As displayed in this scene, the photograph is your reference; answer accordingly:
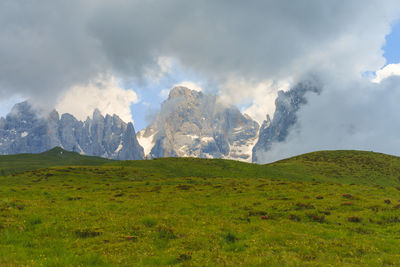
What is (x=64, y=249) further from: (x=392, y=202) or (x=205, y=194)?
(x=392, y=202)

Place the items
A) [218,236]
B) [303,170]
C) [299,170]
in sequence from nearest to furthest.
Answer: [218,236] → [299,170] → [303,170]

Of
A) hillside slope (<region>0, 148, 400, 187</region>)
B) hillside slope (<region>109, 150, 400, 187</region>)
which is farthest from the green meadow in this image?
hillside slope (<region>109, 150, 400, 187</region>)

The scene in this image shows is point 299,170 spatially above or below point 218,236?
above

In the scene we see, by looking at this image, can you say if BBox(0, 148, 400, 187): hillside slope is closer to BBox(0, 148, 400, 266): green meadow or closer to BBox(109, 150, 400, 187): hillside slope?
BBox(109, 150, 400, 187): hillside slope

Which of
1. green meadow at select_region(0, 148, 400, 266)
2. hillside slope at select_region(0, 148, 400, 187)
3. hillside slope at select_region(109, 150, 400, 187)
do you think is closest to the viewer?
green meadow at select_region(0, 148, 400, 266)

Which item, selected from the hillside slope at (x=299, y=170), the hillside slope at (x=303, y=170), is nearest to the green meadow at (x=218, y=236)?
the hillside slope at (x=299, y=170)

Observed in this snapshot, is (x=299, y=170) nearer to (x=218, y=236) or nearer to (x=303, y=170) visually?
(x=303, y=170)

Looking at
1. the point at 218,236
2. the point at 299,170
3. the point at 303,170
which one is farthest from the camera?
the point at 303,170

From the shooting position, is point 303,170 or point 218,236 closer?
point 218,236

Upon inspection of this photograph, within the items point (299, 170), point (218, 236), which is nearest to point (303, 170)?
point (299, 170)

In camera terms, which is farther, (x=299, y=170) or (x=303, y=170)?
(x=303, y=170)

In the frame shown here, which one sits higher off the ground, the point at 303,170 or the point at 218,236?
the point at 303,170

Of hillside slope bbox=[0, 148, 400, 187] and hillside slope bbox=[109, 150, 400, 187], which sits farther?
hillside slope bbox=[109, 150, 400, 187]

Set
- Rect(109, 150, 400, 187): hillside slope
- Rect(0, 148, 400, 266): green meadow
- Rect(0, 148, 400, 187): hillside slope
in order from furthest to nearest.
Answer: Rect(109, 150, 400, 187): hillside slope
Rect(0, 148, 400, 187): hillside slope
Rect(0, 148, 400, 266): green meadow
